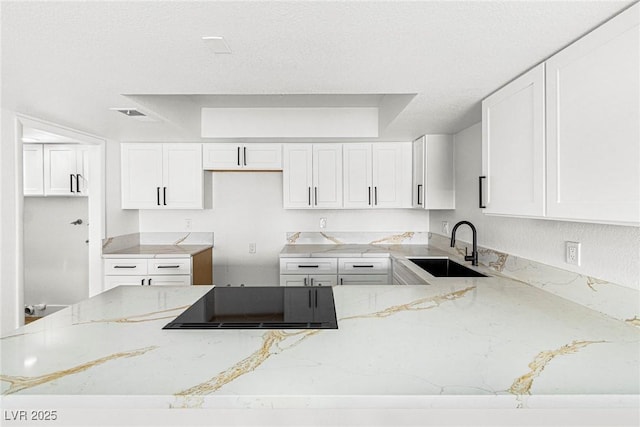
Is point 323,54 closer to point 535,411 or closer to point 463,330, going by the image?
point 463,330

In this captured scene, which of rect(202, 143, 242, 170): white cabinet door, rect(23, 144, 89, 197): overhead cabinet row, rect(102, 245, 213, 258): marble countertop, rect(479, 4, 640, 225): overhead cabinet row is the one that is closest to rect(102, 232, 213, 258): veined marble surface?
rect(102, 245, 213, 258): marble countertop

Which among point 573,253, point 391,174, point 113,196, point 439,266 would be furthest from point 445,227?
point 113,196

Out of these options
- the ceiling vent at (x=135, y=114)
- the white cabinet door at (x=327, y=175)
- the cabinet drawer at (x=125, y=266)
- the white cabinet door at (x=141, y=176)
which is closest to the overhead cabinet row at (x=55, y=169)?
the white cabinet door at (x=141, y=176)

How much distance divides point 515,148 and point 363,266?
6.48 ft

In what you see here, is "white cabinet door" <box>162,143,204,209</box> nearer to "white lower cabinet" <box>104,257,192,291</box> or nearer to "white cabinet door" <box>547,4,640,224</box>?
"white lower cabinet" <box>104,257,192,291</box>

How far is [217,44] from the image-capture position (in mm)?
1378

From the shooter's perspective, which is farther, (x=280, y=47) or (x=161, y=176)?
(x=161, y=176)

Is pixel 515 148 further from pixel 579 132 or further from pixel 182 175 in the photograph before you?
pixel 182 175

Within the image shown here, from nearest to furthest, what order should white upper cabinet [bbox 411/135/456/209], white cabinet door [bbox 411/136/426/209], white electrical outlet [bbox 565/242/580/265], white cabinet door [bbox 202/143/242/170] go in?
white electrical outlet [bbox 565/242/580/265], white upper cabinet [bbox 411/135/456/209], white cabinet door [bbox 411/136/426/209], white cabinet door [bbox 202/143/242/170]

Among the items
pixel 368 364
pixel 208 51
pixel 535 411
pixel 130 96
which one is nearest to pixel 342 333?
pixel 368 364

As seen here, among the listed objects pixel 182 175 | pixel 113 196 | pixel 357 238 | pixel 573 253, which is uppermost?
pixel 182 175

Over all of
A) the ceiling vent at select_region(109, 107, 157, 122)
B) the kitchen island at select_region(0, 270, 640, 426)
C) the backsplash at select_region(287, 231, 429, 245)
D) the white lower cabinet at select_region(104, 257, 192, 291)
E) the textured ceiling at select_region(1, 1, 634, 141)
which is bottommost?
the white lower cabinet at select_region(104, 257, 192, 291)

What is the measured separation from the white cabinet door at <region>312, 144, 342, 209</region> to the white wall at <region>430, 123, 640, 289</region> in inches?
46.2

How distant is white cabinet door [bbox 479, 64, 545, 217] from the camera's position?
1515mm
